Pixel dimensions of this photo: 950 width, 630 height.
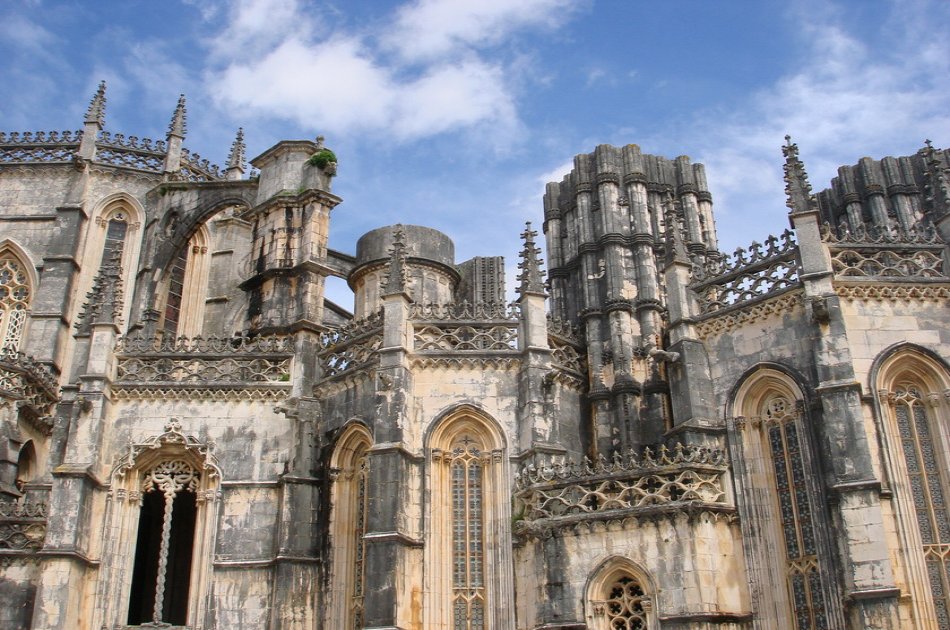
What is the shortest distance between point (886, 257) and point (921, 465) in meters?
4.43

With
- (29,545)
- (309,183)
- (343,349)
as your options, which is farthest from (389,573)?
(309,183)

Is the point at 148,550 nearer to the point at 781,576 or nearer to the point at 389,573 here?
the point at 389,573

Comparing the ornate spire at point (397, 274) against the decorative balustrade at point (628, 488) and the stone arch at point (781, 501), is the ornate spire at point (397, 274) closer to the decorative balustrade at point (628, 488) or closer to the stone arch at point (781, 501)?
the decorative balustrade at point (628, 488)

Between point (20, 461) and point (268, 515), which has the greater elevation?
point (20, 461)

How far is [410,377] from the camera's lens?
894 inches

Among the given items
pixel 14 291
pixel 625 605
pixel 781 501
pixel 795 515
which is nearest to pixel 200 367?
pixel 14 291

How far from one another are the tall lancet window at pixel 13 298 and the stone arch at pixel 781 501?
21784 millimetres

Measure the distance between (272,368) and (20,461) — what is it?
826cm

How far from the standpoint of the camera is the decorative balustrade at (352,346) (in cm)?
2369

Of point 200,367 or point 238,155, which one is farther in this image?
point 238,155

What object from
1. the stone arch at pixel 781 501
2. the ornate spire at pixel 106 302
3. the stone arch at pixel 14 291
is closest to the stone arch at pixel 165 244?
the stone arch at pixel 14 291

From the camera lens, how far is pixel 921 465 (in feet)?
63.5

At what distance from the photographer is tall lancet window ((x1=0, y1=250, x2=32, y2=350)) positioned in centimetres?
3106

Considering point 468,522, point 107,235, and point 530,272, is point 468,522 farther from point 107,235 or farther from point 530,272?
point 107,235
